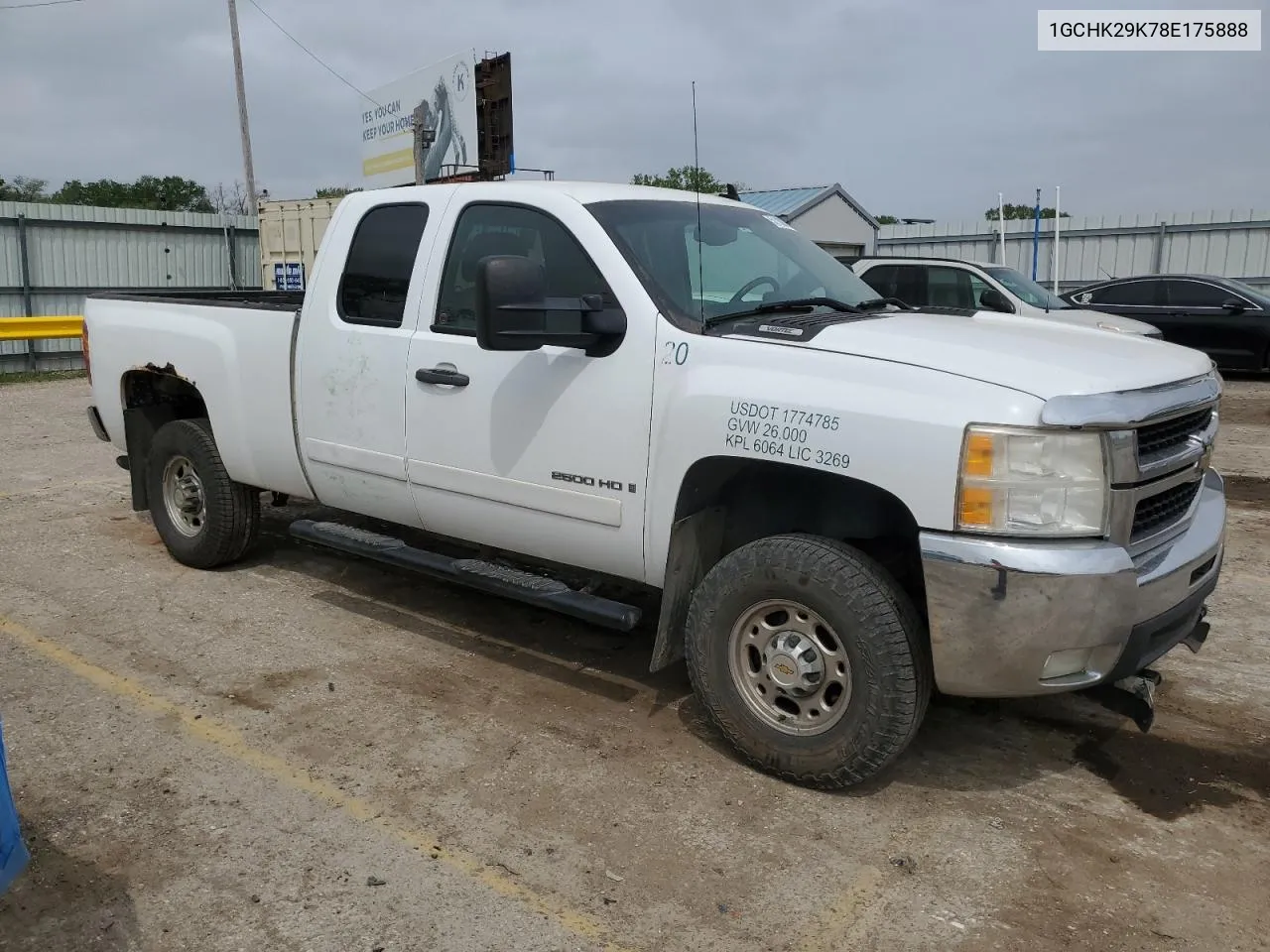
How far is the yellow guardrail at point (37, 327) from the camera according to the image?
15.6m

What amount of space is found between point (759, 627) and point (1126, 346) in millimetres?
1665

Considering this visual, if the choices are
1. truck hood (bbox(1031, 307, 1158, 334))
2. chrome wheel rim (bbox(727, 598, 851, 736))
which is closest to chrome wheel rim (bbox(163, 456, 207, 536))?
chrome wheel rim (bbox(727, 598, 851, 736))

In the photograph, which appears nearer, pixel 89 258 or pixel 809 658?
pixel 809 658

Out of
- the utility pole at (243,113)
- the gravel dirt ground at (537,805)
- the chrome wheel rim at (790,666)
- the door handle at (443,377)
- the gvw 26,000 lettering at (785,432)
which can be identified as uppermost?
the utility pole at (243,113)

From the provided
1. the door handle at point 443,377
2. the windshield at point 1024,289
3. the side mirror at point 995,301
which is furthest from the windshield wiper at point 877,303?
the windshield at point 1024,289

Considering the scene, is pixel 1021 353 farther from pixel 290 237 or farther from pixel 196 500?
pixel 290 237

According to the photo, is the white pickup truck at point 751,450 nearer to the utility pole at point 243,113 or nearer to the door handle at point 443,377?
the door handle at point 443,377

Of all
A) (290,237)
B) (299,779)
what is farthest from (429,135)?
(299,779)

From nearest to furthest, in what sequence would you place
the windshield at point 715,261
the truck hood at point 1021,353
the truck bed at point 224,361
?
the truck hood at point 1021,353 → the windshield at point 715,261 → the truck bed at point 224,361

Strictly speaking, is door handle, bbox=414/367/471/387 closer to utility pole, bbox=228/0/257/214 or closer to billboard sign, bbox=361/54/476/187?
billboard sign, bbox=361/54/476/187

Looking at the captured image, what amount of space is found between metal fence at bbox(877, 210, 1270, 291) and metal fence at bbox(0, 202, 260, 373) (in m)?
13.2

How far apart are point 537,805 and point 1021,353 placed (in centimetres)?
216

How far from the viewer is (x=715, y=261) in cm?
423

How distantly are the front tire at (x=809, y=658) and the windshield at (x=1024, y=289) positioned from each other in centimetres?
962
